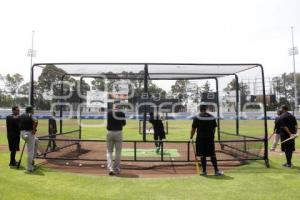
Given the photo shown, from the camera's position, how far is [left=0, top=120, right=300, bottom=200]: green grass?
645cm

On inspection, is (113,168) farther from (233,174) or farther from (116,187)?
(233,174)

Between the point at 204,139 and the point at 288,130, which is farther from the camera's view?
the point at 288,130

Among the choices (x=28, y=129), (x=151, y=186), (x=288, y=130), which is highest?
(x=28, y=129)

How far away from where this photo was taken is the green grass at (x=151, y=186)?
6453 mm

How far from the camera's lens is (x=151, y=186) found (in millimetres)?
7332

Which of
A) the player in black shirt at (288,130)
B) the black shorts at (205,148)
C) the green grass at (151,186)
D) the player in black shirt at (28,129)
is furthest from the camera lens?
the player in black shirt at (288,130)

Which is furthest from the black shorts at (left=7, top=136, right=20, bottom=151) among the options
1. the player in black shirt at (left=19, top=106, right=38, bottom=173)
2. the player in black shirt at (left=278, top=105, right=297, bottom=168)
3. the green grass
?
the player in black shirt at (left=278, top=105, right=297, bottom=168)

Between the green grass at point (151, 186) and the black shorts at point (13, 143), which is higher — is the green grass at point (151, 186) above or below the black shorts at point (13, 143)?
below

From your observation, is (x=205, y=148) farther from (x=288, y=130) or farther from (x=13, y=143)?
(x=13, y=143)

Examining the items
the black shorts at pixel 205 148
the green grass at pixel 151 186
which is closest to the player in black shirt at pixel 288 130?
the green grass at pixel 151 186

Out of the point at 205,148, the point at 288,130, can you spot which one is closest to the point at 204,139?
the point at 205,148

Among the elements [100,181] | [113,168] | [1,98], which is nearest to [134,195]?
[100,181]

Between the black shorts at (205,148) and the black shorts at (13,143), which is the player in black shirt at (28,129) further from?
the black shorts at (205,148)

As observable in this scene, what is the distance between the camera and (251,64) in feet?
33.3
